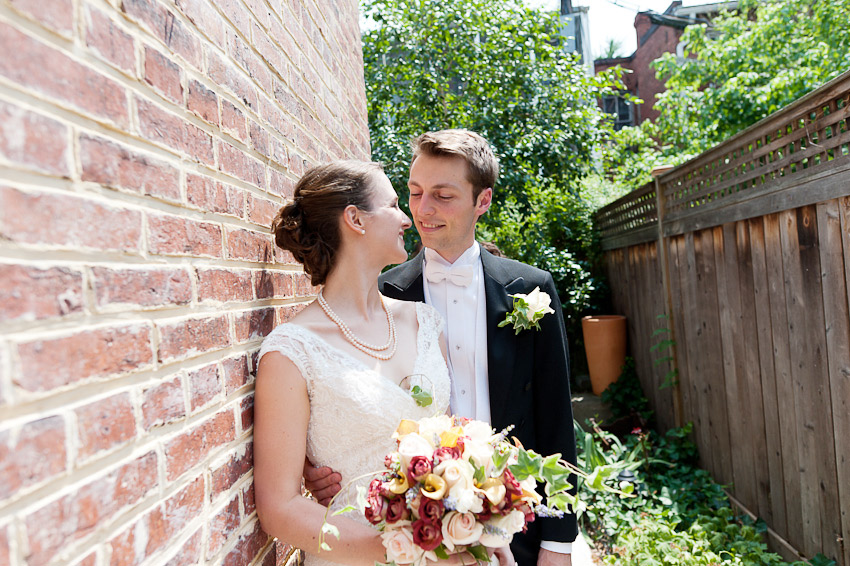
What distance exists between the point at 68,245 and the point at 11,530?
1.29 feet

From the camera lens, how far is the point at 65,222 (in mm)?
873

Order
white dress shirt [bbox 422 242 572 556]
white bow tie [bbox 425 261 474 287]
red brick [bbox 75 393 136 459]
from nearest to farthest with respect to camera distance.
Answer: red brick [bbox 75 393 136 459] → white dress shirt [bbox 422 242 572 556] → white bow tie [bbox 425 261 474 287]

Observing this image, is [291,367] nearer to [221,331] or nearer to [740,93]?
[221,331]

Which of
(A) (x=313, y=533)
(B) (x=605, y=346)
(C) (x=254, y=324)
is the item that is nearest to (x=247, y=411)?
(C) (x=254, y=324)

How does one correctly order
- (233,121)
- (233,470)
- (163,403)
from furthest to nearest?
(233,121) < (233,470) < (163,403)

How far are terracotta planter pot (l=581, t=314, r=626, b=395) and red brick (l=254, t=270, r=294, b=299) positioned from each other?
495cm

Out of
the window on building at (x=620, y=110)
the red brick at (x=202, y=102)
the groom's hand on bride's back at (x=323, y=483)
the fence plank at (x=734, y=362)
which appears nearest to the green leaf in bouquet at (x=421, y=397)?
the groom's hand on bride's back at (x=323, y=483)

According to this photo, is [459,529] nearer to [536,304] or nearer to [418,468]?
[418,468]

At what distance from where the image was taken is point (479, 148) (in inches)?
99.6

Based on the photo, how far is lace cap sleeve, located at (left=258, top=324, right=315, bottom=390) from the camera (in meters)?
1.66

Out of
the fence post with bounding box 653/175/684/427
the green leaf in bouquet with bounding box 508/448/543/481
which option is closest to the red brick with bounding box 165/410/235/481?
the green leaf in bouquet with bounding box 508/448/543/481

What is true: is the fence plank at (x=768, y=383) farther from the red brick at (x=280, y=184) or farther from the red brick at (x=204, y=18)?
the red brick at (x=204, y=18)

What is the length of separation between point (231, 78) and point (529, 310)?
4.34 feet

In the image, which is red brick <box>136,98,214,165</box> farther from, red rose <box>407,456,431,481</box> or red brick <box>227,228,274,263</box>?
red rose <box>407,456,431,481</box>
